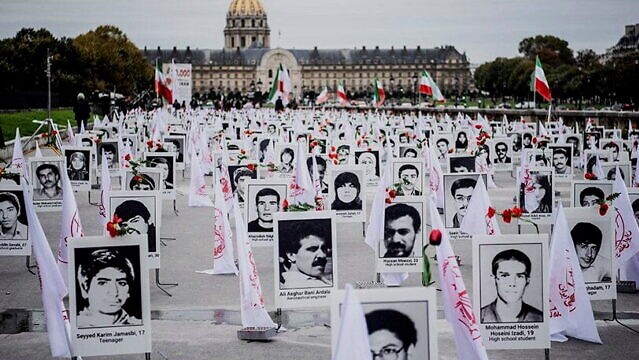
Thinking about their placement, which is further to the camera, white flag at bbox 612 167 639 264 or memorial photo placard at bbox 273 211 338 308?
white flag at bbox 612 167 639 264

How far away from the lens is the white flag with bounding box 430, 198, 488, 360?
8172 mm

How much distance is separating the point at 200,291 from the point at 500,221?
7731mm

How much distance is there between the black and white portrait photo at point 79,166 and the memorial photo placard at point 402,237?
31.6 feet

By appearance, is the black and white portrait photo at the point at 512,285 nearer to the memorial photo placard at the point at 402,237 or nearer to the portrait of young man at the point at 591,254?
the portrait of young man at the point at 591,254

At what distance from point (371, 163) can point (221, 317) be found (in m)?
11.2

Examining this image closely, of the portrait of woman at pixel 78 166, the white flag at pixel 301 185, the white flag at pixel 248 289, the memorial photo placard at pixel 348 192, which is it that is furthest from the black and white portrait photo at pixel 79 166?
the white flag at pixel 248 289

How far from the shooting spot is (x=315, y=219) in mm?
10852

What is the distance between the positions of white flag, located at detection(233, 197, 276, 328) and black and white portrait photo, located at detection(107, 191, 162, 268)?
2461mm

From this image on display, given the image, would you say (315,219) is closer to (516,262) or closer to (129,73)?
(516,262)

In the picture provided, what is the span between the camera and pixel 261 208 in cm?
1427

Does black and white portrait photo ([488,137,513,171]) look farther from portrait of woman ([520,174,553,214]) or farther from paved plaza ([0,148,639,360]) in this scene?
portrait of woman ([520,174,553,214])

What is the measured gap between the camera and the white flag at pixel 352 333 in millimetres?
5875

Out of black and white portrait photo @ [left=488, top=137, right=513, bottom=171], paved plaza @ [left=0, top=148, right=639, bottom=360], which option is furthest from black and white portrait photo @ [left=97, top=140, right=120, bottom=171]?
black and white portrait photo @ [left=488, top=137, right=513, bottom=171]

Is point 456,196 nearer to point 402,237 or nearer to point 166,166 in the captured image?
point 402,237
